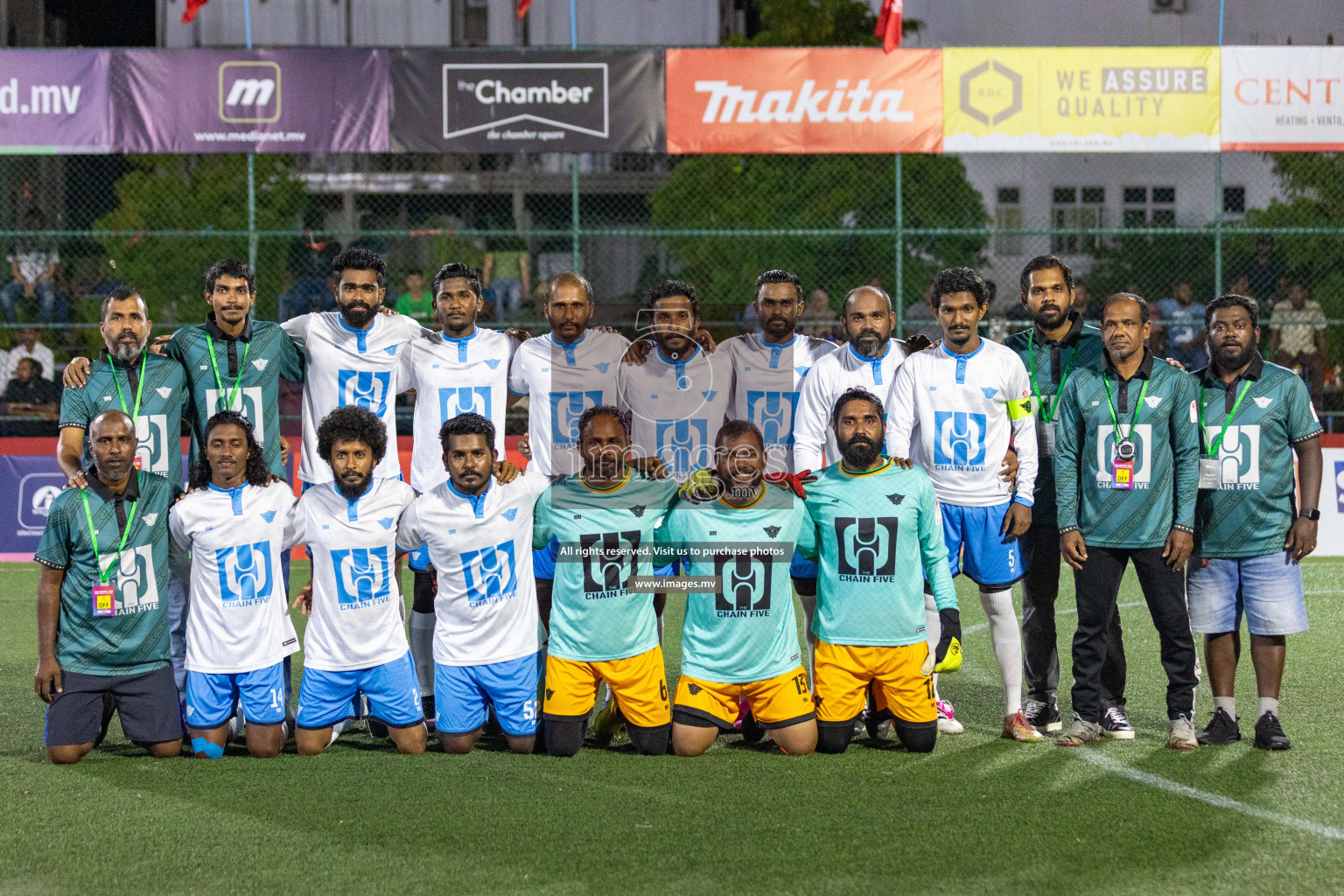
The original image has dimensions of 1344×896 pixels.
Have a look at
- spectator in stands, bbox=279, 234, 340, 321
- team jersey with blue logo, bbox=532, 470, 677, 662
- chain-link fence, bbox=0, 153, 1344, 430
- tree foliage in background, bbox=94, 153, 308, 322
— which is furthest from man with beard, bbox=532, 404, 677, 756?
tree foliage in background, bbox=94, 153, 308, 322

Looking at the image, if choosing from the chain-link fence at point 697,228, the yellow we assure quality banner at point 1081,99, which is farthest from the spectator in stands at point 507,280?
the yellow we assure quality banner at point 1081,99

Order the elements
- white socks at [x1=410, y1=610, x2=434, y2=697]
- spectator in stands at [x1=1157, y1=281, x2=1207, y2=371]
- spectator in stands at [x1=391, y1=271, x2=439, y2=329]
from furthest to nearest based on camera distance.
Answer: spectator in stands at [x1=391, y1=271, x2=439, y2=329] → spectator in stands at [x1=1157, y1=281, x2=1207, y2=371] → white socks at [x1=410, y1=610, x2=434, y2=697]

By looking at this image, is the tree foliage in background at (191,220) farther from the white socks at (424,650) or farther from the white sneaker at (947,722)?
the white sneaker at (947,722)

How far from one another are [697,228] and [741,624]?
46.9 feet

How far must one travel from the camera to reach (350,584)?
5305mm

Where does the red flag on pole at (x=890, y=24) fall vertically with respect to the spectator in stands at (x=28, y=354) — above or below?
above

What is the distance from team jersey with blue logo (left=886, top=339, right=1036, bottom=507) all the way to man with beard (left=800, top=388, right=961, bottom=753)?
34cm

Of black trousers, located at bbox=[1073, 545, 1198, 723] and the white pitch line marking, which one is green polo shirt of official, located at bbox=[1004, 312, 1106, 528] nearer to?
black trousers, located at bbox=[1073, 545, 1198, 723]

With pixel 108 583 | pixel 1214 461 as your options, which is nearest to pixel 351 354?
pixel 108 583

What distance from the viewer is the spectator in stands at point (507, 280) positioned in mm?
15633

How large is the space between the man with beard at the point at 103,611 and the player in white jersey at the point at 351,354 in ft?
3.08

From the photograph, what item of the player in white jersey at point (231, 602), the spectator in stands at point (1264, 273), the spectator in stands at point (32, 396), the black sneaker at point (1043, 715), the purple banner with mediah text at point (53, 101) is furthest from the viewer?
the spectator in stands at point (1264, 273)

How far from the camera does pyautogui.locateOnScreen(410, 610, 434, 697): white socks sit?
5918mm

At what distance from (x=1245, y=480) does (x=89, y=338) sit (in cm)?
1294
